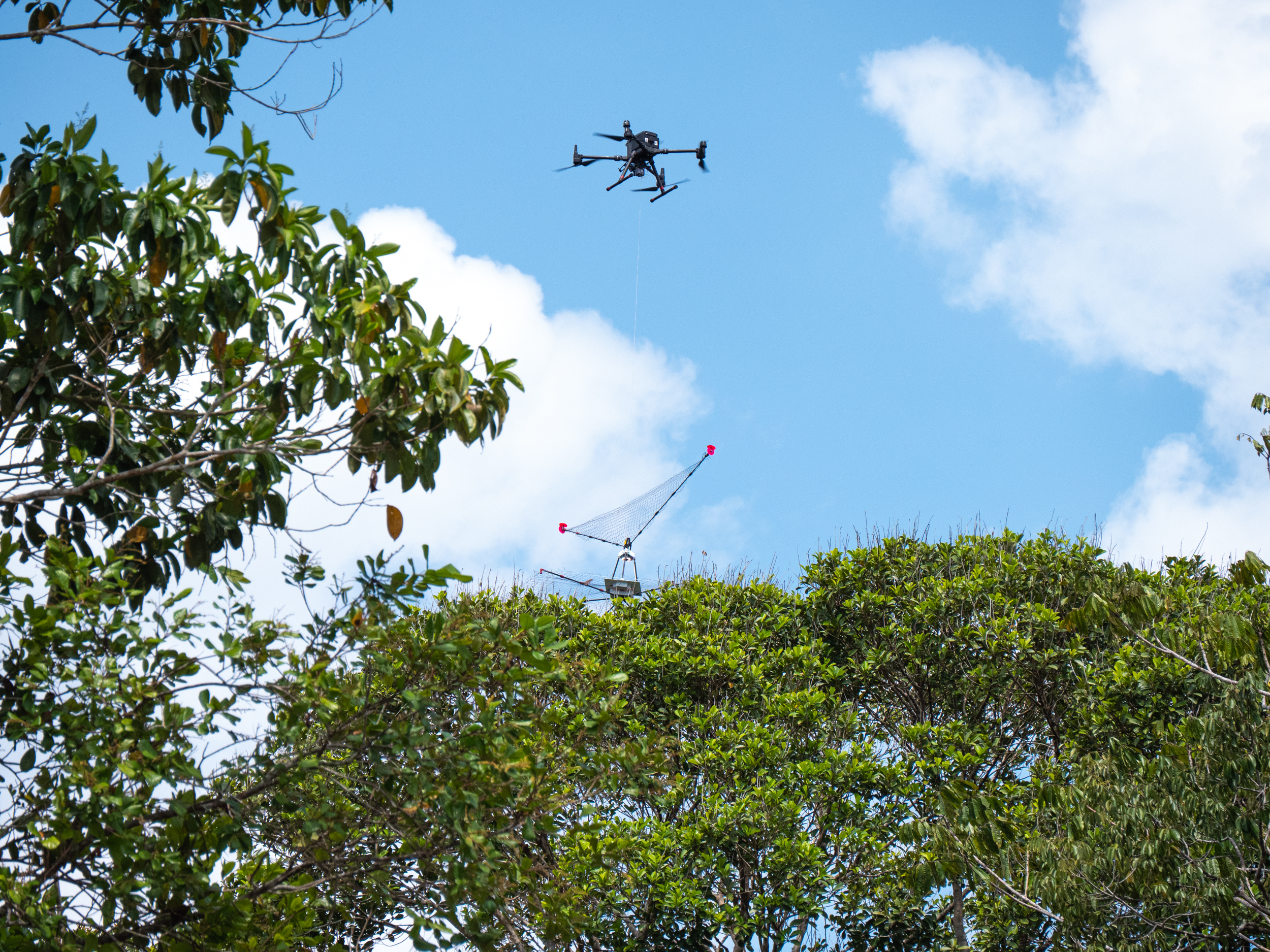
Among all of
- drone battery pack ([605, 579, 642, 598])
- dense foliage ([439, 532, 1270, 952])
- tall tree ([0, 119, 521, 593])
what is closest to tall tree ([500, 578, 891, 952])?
dense foliage ([439, 532, 1270, 952])

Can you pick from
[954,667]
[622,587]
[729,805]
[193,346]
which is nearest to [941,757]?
[954,667]

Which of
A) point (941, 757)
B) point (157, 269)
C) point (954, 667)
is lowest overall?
point (157, 269)

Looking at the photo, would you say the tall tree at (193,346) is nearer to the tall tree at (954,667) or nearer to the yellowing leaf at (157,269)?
the yellowing leaf at (157,269)

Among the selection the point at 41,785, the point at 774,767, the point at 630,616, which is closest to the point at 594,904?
the point at 774,767

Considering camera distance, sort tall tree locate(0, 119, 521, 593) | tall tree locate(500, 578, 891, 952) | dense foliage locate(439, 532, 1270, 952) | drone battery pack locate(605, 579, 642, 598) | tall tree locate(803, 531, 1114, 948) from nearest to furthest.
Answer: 1. tall tree locate(0, 119, 521, 593)
2. dense foliage locate(439, 532, 1270, 952)
3. tall tree locate(500, 578, 891, 952)
4. tall tree locate(803, 531, 1114, 948)
5. drone battery pack locate(605, 579, 642, 598)

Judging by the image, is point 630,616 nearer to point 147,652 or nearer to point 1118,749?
point 1118,749

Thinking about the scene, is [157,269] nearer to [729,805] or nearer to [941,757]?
[729,805]

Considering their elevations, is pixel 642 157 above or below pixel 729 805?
above

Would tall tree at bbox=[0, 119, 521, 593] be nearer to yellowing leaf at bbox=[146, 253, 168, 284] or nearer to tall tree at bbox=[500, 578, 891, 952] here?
yellowing leaf at bbox=[146, 253, 168, 284]

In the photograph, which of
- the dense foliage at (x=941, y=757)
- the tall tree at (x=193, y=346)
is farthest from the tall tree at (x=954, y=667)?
the tall tree at (x=193, y=346)
